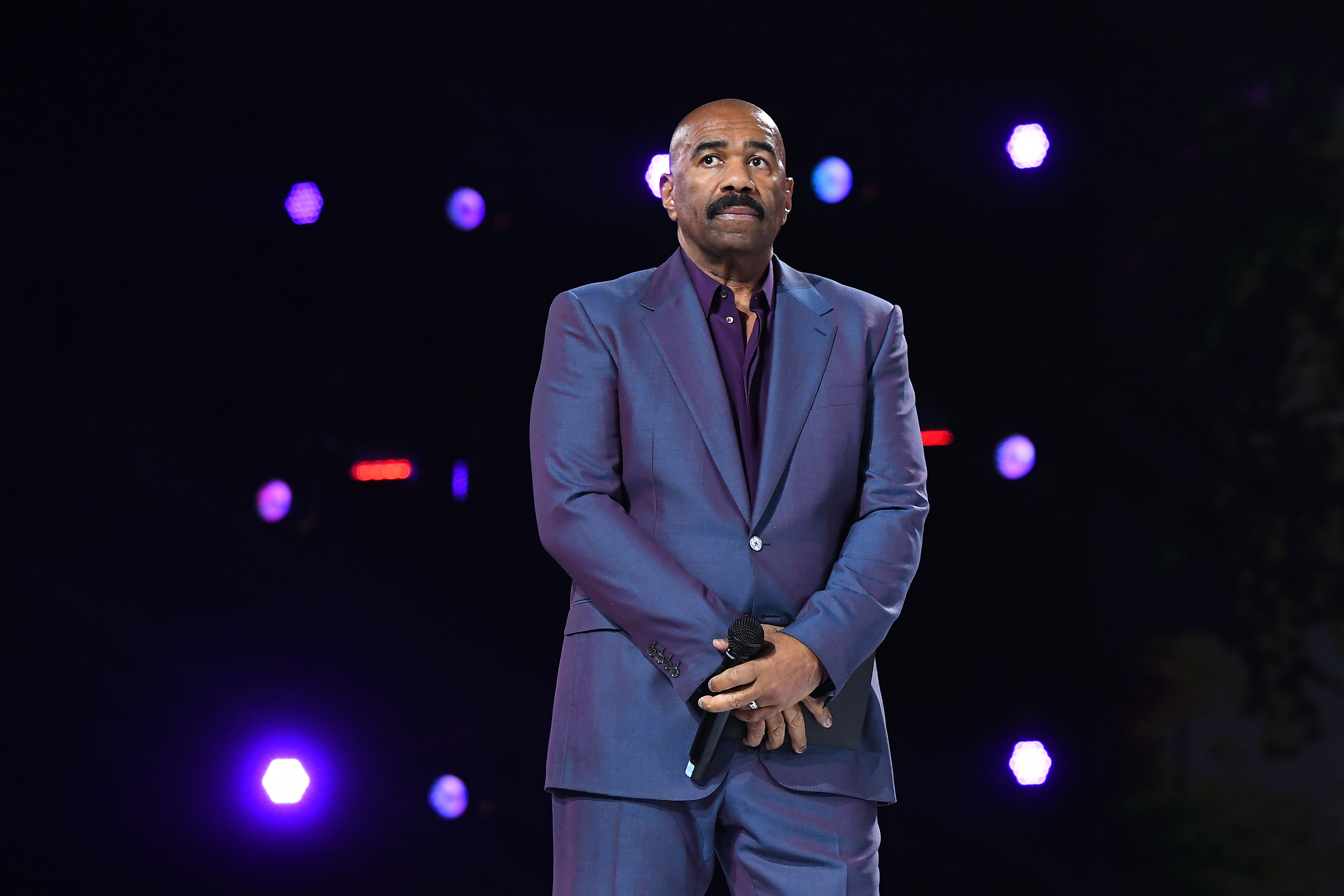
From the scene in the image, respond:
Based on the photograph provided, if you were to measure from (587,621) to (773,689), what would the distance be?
335 mm

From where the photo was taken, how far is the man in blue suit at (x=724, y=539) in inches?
70.8

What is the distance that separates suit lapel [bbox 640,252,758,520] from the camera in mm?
1880

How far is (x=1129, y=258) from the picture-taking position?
3201mm

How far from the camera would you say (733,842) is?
6.12 feet

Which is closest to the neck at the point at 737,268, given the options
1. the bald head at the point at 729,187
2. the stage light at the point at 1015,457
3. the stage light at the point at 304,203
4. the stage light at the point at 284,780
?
the bald head at the point at 729,187

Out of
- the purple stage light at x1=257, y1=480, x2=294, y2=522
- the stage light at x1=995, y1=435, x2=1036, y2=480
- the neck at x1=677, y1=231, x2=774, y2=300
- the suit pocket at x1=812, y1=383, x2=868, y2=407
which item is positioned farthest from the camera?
the purple stage light at x1=257, y1=480, x2=294, y2=522

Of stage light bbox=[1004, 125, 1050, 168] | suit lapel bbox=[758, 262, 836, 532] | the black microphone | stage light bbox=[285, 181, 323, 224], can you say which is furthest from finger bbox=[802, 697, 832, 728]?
stage light bbox=[285, 181, 323, 224]

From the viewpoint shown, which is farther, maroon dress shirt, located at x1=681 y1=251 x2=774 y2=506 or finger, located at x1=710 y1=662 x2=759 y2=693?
maroon dress shirt, located at x1=681 y1=251 x2=774 y2=506

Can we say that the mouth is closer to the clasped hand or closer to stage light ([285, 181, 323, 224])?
the clasped hand

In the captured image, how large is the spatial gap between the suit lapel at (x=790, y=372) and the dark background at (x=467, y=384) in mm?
1222

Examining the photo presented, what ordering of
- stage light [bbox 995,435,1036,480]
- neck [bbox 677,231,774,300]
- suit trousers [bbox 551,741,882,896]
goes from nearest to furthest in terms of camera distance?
1. suit trousers [bbox 551,741,882,896]
2. neck [bbox 677,231,774,300]
3. stage light [bbox 995,435,1036,480]

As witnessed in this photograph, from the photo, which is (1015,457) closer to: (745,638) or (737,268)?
(737,268)

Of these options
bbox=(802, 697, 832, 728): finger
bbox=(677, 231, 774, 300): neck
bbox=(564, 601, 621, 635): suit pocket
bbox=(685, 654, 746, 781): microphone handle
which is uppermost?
bbox=(677, 231, 774, 300): neck

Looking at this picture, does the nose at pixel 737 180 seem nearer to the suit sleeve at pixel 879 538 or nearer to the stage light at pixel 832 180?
the suit sleeve at pixel 879 538
